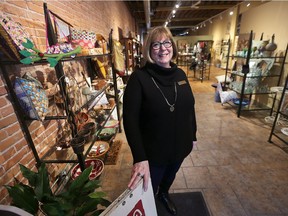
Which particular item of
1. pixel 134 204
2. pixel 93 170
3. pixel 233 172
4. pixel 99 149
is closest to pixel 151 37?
pixel 134 204

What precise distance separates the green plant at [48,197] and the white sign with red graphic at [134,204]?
300mm

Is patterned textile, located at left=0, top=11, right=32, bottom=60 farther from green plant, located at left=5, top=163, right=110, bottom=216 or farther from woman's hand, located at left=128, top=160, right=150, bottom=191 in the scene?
woman's hand, located at left=128, top=160, right=150, bottom=191

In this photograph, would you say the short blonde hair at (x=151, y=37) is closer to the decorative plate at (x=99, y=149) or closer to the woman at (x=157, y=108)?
the woman at (x=157, y=108)

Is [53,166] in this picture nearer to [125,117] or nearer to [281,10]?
[125,117]

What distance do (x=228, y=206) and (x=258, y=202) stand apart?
32 cm

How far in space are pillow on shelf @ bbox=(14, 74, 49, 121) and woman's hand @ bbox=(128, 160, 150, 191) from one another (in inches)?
33.0

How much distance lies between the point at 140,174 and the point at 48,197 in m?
0.52

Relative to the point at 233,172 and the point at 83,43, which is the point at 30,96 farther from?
the point at 233,172

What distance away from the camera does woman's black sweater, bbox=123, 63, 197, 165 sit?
1.06 m

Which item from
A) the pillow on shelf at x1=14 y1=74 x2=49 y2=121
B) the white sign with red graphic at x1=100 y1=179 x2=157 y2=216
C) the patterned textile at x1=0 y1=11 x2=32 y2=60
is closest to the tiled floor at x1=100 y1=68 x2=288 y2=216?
the white sign with red graphic at x1=100 y1=179 x2=157 y2=216

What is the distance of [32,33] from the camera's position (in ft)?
4.72

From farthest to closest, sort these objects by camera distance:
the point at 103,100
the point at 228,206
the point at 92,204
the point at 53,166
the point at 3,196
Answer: the point at 103,100
the point at 53,166
the point at 228,206
the point at 3,196
the point at 92,204

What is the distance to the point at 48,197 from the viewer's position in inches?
35.5

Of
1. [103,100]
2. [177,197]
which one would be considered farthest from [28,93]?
[177,197]
